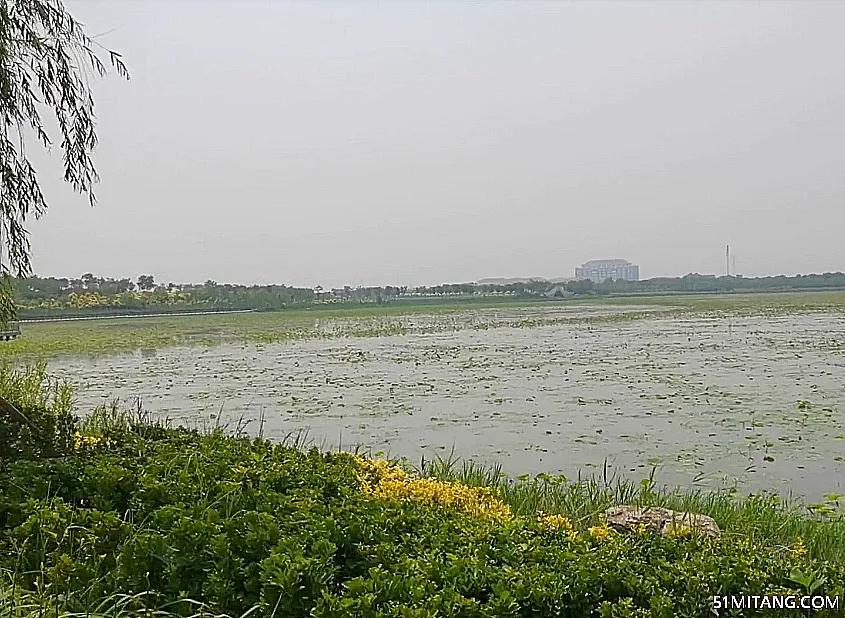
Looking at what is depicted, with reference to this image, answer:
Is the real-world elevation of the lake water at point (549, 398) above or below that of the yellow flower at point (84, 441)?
below

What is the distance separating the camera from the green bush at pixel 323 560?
235cm

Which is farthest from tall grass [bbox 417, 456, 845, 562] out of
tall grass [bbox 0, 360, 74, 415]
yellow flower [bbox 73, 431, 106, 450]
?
tall grass [bbox 0, 360, 74, 415]

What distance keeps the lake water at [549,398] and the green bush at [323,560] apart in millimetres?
4718

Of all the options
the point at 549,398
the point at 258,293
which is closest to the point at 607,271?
the point at 258,293

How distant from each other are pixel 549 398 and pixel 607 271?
12617cm

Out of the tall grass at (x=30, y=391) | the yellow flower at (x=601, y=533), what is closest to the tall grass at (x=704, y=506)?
the yellow flower at (x=601, y=533)

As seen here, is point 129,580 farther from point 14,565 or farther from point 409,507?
point 409,507

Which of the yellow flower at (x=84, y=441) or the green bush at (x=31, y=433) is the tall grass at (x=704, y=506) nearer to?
the yellow flower at (x=84, y=441)

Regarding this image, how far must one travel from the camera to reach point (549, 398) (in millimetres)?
12672

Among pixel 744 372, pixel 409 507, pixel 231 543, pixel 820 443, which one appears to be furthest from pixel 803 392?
pixel 231 543

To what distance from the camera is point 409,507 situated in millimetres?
3439

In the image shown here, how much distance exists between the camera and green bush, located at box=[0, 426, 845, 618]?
2.35 meters

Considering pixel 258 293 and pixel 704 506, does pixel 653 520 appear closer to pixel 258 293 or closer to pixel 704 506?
pixel 704 506

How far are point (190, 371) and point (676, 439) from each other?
12636 mm
